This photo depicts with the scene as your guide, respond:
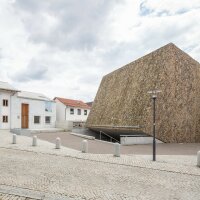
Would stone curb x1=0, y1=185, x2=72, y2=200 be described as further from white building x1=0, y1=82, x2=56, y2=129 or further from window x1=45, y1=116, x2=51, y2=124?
window x1=45, y1=116, x2=51, y2=124

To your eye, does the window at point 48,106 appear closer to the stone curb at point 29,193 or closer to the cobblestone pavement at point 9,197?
the stone curb at point 29,193

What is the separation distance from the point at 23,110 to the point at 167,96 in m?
23.4

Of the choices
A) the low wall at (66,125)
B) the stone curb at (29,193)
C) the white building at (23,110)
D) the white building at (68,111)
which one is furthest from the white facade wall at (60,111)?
the stone curb at (29,193)

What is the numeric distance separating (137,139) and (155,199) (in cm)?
1472

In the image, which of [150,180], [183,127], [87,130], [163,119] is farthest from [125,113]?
[150,180]

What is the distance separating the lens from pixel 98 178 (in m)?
9.31

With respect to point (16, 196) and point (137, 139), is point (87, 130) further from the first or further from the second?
point (16, 196)

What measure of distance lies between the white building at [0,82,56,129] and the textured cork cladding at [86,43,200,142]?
16256 mm

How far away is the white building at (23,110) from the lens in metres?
34.1

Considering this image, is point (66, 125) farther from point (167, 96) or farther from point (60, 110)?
point (167, 96)

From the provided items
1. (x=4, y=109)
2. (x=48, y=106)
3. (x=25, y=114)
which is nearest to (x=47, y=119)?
(x=48, y=106)

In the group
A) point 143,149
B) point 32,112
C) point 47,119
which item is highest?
point 32,112

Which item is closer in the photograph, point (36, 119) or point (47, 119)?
point (36, 119)

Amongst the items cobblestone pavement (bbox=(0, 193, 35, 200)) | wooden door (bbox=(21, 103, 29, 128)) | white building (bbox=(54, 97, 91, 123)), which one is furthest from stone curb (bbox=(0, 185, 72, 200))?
white building (bbox=(54, 97, 91, 123))
